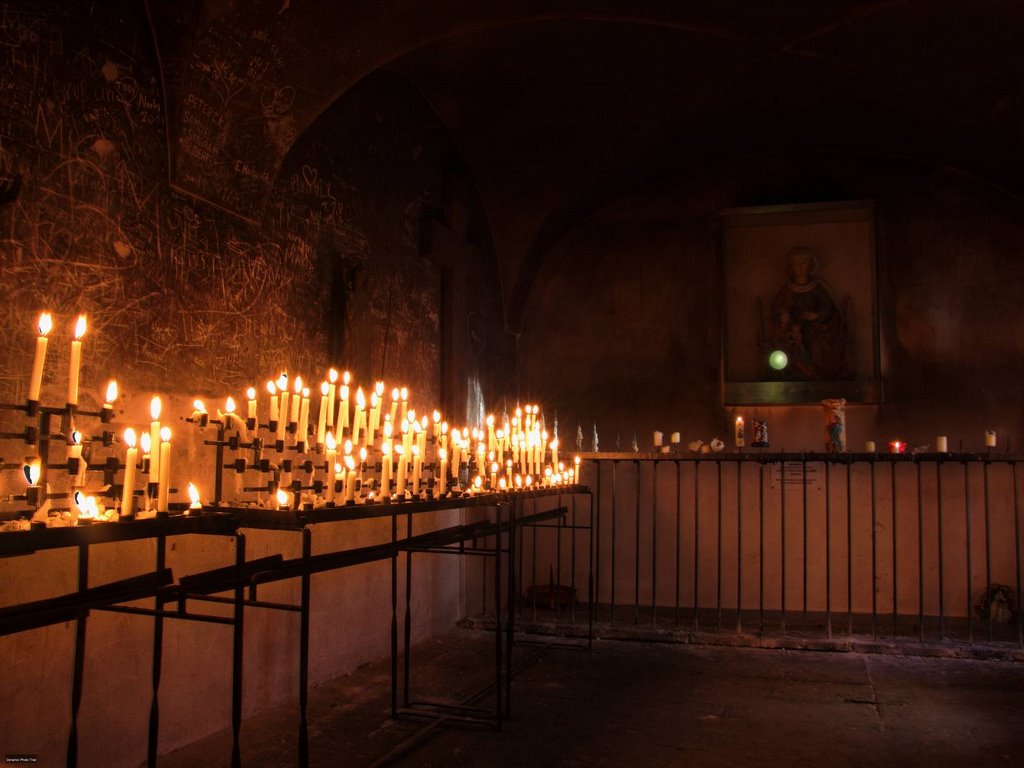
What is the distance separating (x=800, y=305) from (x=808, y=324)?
0.25 m

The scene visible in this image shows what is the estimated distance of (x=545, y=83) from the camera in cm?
807

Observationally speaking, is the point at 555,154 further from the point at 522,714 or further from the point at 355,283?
the point at 522,714

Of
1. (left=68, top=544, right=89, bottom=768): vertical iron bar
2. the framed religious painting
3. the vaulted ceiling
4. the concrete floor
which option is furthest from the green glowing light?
(left=68, top=544, right=89, bottom=768): vertical iron bar

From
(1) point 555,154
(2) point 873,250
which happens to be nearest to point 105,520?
(1) point 555,154

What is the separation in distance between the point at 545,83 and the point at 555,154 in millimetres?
1334

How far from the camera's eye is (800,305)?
10023 millimetres

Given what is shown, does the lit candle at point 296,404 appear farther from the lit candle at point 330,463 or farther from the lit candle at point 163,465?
the lit candle at point 163,465

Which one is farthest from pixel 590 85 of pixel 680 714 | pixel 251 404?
pixel 680 714

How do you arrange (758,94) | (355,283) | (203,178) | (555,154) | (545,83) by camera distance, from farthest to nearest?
(555,154) < (758,94) < (545,83) < (355,283) < (203,178)

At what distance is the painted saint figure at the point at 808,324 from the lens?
388 inches

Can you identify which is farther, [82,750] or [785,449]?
[785,449]

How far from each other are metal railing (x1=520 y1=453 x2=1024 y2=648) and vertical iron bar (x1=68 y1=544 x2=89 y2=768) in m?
5.63

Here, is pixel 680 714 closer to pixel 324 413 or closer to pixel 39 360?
pixel 324 413

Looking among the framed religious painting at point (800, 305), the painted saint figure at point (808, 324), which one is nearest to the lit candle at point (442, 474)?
the framed religious painting at point (800, 305)
